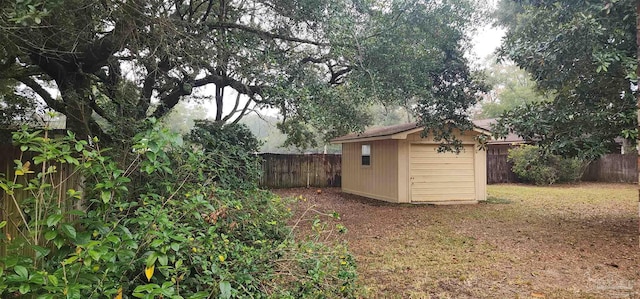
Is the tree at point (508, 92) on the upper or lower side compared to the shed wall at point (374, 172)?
upper

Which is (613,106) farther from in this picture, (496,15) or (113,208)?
(496,15)

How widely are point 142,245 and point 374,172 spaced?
9.89m

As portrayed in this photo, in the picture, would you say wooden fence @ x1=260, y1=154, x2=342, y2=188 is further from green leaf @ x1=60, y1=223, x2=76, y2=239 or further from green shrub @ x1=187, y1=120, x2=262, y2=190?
green leaf @ x1=60, y1=223, x2=76, y2=239

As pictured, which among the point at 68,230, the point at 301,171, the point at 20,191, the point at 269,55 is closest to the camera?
the point at 68,230

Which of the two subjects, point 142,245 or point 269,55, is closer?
point 142,245

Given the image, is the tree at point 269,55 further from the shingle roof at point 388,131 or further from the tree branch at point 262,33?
the shingle roof at point 388,131

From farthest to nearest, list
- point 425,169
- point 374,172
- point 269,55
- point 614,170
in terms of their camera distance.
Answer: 1. point 614,170
2. point 374,172
3. point 425,169
4. point 269,55

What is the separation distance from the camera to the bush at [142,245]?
1756 millimetres

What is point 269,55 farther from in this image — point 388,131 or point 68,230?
point 388,131

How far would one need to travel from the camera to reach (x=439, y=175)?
412 inches

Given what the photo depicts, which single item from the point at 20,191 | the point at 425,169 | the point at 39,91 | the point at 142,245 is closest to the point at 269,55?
the point at 20,191

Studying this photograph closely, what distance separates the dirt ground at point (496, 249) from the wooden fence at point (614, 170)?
6812mm

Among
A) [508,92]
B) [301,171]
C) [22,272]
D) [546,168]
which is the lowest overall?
[22,272]

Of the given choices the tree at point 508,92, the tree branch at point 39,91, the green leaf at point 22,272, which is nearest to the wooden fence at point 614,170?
the tree at point 508,92
